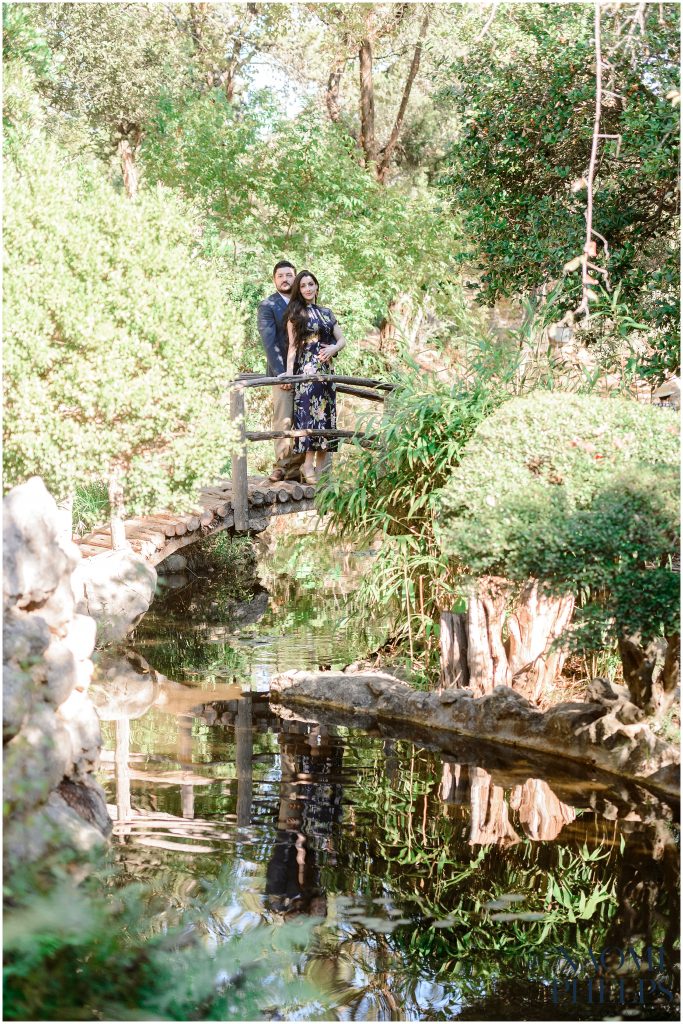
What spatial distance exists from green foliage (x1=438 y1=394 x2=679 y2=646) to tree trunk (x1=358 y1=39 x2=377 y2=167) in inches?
440

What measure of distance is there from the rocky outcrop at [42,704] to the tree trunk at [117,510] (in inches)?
109

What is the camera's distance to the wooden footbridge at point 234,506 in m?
9.34

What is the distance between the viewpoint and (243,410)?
386 inches

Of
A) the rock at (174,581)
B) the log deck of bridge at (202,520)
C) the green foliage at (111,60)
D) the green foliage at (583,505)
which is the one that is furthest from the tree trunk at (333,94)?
the green foliage at (583,505)

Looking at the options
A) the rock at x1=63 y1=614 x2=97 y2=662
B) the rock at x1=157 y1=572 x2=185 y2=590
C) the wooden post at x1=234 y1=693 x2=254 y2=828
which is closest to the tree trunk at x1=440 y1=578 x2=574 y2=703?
the wooden post at x1=234 y1=693 x2=254 y2=828

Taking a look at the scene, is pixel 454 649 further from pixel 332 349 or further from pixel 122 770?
pixel 332 349

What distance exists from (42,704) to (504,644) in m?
3.66

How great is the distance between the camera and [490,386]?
779 centimetres

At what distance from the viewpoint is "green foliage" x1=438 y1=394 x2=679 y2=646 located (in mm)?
5227

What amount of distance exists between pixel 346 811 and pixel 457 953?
1.42 metres

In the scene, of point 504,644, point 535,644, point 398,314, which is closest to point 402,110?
point 398,314

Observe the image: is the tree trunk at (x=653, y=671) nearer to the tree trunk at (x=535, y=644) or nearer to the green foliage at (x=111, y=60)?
the tree trunk at (x=535, y=644)

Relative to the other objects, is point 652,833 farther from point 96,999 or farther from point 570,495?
point 96,999

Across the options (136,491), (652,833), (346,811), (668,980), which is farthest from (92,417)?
(668,980)
